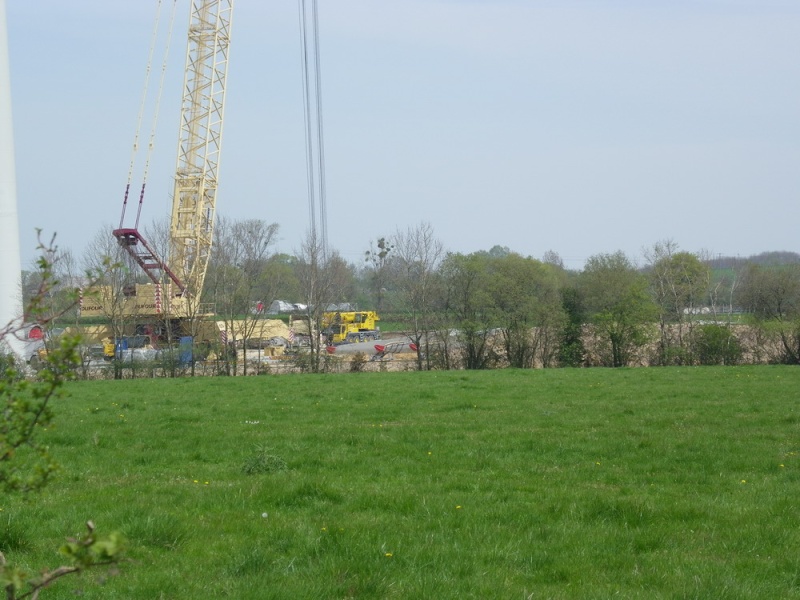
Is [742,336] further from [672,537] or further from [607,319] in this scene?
[672,537]

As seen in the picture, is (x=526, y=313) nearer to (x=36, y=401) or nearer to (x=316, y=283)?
(x=316, y=283)

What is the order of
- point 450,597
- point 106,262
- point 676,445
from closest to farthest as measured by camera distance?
point 106,262
point 450,597
point 676,445

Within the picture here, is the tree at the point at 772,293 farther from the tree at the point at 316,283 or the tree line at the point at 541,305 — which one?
the tree at the point at 316,283

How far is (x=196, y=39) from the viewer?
44.3 m

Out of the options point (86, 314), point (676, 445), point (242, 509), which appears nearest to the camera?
point (242, 509)

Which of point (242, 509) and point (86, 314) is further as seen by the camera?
point (86, 314)

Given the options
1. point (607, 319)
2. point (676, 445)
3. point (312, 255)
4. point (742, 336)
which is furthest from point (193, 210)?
point (676, 445)

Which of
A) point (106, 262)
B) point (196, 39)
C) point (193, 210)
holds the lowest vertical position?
point (106, 262)

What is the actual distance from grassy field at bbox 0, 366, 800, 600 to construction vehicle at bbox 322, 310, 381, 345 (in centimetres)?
3344

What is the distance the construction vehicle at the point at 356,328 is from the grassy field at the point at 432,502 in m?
33.4

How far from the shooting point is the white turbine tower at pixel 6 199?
21250 millimetres

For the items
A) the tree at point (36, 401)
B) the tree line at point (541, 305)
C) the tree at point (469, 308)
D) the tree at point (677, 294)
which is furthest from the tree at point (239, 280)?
the tree at point (36, 401)

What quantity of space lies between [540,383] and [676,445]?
1000 centimetres

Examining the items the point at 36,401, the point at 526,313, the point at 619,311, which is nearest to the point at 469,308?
the point at 526,313
